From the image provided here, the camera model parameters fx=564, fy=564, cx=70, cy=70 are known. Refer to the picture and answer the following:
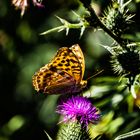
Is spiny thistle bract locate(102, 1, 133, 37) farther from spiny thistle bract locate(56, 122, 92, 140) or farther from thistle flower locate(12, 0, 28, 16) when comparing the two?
spiny thistle bract locate(56, 122, 92, 140)

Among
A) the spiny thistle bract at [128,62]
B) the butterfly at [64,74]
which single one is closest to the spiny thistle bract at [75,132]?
the butterfly at [64,74]

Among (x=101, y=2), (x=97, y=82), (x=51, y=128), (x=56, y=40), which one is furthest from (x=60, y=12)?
(x=97, y=82)

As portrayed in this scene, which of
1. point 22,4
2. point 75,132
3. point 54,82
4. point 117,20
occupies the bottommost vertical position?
point 75,132

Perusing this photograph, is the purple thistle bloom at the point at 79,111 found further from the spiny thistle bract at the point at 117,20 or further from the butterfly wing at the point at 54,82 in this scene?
the spiny thistle bract at the point at 117,20

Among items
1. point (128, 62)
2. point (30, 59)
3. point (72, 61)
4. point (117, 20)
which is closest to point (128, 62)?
point (128, 62)

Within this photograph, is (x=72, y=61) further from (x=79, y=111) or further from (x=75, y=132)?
(x=75, y=132)

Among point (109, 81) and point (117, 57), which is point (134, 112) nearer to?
point (109, 81)
